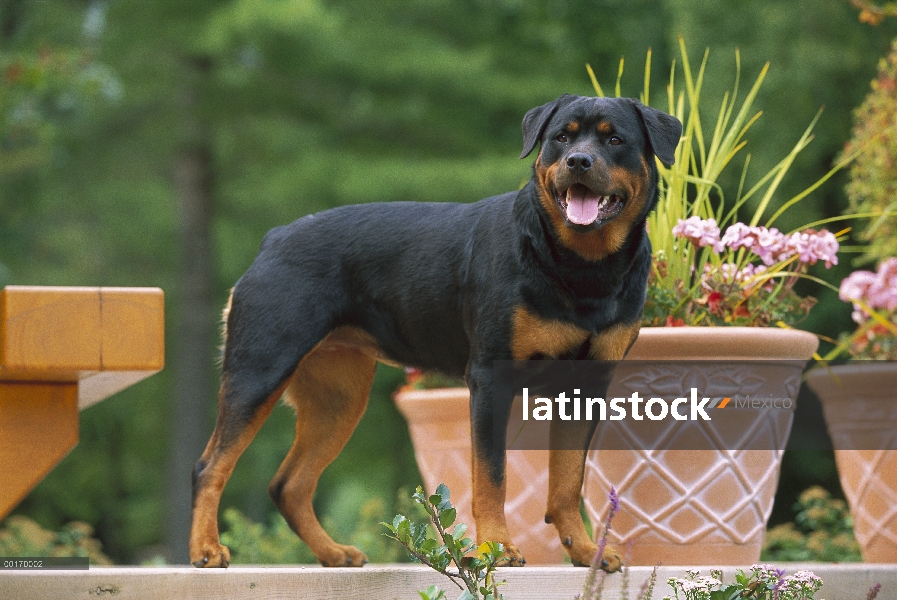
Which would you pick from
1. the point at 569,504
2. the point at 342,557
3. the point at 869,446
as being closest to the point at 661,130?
the point at 569,504

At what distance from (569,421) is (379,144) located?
→ 8891mm

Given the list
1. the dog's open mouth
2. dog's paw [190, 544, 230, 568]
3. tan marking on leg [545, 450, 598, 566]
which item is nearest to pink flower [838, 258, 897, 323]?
the dog's open mouth

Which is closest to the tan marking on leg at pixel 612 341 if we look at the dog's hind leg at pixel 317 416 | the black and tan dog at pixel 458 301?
the black and tan dog at pixel 458 301

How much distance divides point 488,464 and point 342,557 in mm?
765

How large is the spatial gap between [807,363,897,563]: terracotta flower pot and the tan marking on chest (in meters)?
1.45

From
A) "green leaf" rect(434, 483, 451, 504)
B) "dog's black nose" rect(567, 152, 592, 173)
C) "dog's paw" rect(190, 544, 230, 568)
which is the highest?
"dog's black nose" rect(567, 152, 592, 173)

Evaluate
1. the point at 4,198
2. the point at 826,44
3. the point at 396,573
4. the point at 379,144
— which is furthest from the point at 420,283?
the point at 4,198

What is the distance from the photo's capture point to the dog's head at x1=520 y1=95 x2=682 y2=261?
323 centimetres

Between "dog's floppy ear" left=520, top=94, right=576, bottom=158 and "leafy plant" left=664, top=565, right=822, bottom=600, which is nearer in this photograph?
"leafy plant" left=664, top=565, right=822, bottom=600

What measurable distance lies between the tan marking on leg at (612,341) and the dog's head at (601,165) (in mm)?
229

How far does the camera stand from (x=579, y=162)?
3148mm

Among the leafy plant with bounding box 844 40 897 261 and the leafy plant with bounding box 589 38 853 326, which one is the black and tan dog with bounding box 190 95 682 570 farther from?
the leafy plant with bounding box 844 40 897 261

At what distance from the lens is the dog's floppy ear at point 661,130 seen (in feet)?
10.9

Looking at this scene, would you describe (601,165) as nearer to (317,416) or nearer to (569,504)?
(569,504)
